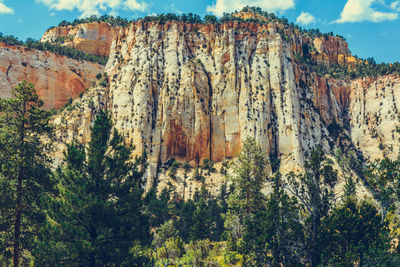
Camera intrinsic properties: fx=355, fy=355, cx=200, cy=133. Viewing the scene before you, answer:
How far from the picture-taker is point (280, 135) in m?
61.4

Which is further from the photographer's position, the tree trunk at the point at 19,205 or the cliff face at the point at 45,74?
the cliff face at the point at 45,74

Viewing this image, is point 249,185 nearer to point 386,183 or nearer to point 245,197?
point 245,197

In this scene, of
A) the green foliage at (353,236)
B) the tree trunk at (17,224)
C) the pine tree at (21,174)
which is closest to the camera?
the tree trunk at (17,224)

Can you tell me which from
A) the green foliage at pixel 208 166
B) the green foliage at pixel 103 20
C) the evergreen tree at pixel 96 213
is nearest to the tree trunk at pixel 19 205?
the evergreen tree at pixel 96 213

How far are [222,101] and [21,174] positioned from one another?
160ft

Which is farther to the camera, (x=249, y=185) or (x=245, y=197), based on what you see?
(x=245, y=197)

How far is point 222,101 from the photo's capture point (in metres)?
66.1

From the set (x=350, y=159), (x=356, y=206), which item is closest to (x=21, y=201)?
(x=356, y=206)

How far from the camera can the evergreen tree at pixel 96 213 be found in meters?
18.0

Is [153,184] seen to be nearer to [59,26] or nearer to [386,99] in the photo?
[386,99]

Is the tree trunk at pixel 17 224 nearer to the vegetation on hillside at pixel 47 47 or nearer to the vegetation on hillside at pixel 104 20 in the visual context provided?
the vegetation on hillside at pixel 47 47

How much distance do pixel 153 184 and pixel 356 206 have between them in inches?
1442

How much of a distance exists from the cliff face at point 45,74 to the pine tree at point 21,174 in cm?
4966

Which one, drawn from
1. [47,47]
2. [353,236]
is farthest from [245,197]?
[47,47]
